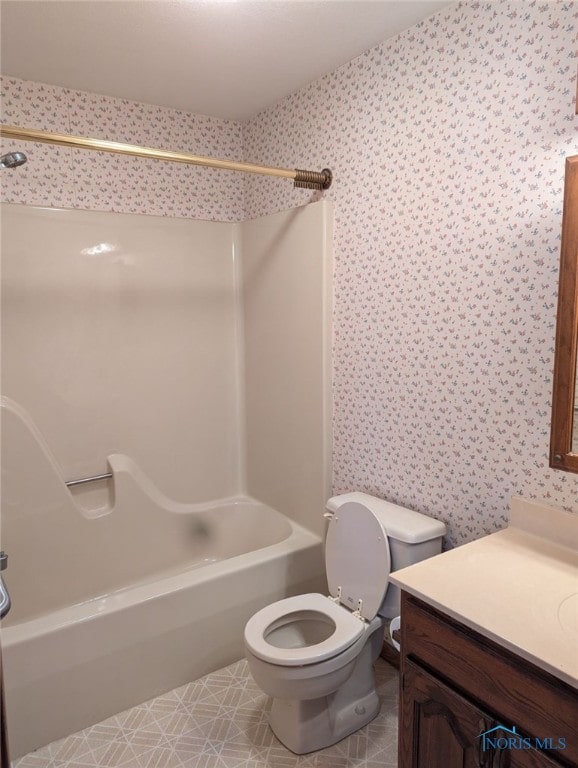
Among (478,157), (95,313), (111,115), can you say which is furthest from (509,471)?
(111,115)

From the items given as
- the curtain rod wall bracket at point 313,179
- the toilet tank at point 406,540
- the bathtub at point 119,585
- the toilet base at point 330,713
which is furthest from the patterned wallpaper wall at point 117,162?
the toilet base at point 330,713

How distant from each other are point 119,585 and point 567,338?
91.4 inches

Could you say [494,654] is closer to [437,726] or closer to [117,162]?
[437,726]

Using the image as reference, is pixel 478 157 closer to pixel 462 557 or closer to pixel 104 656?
pixel 462 557

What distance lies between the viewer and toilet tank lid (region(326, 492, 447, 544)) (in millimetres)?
1841

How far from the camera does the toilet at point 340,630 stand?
1750 millimetres

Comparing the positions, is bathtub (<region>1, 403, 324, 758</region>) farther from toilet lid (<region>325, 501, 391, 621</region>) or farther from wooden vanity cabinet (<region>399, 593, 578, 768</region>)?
wooden vanity cabinet (<region>399, 593, 578, 768</region>)

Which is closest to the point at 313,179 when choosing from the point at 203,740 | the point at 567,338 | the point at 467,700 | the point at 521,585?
the point at 567,338

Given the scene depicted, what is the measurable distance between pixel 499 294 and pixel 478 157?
0.46 m

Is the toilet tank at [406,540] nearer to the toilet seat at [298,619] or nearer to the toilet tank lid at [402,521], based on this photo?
the toilet tank lid at [402,521]

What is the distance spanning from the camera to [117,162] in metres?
2.62

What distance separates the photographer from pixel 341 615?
77.2 inches

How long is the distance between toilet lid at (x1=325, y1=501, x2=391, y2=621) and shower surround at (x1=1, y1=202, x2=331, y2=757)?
379mm

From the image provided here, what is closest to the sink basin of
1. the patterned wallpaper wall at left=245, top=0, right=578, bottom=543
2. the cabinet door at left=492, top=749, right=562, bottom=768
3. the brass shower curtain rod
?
the cabinet door at left=492, top=749, right=562, bottom=768
